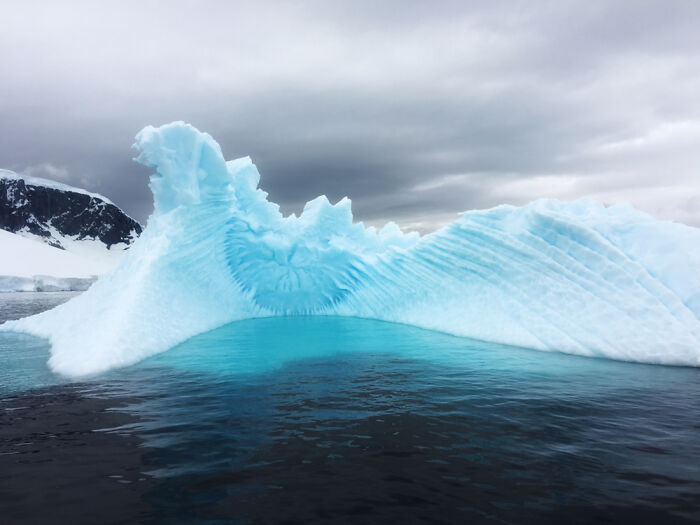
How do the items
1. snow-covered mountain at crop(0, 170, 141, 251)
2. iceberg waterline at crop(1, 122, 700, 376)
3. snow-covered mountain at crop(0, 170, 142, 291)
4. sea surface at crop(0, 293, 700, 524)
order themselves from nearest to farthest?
sea surface at crop(0, 293, 700, 524) → iceberg waterline at crop(1, 122, 700, 376) → snow-covered mountain at crop(0, 170, 142, 291) → snow-covered mountain at crop(0, 170, 141, 251)

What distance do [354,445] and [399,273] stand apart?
11.9 meters

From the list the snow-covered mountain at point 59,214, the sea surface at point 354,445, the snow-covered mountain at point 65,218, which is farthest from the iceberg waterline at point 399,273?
the snow-covered mountain at point 59,214

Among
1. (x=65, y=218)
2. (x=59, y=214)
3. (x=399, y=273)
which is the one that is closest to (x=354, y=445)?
(x=399, y=273)

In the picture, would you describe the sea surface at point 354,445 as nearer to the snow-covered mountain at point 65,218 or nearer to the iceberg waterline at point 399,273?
the iceberg waterline at point 399,273

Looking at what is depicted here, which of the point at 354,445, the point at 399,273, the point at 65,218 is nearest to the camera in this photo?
the point at 354,445

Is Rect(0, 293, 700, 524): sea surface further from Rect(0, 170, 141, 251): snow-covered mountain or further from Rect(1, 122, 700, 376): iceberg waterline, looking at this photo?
Rect(0, 170, 141, 251): snow-covered mountain

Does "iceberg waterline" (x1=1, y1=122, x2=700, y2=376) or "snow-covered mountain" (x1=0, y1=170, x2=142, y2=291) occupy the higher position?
"snow-covered mountain" (x1=0, y1=170, x2=142, y2=291)

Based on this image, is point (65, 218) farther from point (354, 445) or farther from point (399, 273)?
point (354, 445)

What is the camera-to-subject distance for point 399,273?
1616 centimetres

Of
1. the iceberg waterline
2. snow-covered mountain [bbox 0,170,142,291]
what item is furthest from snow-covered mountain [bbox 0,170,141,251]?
the iceberg waterline

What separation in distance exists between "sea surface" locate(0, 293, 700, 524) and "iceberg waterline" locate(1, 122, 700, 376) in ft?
4.70

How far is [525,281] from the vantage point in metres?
11.3

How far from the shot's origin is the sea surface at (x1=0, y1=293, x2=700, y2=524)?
10.9ft

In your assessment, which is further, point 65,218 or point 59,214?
point 59,214
